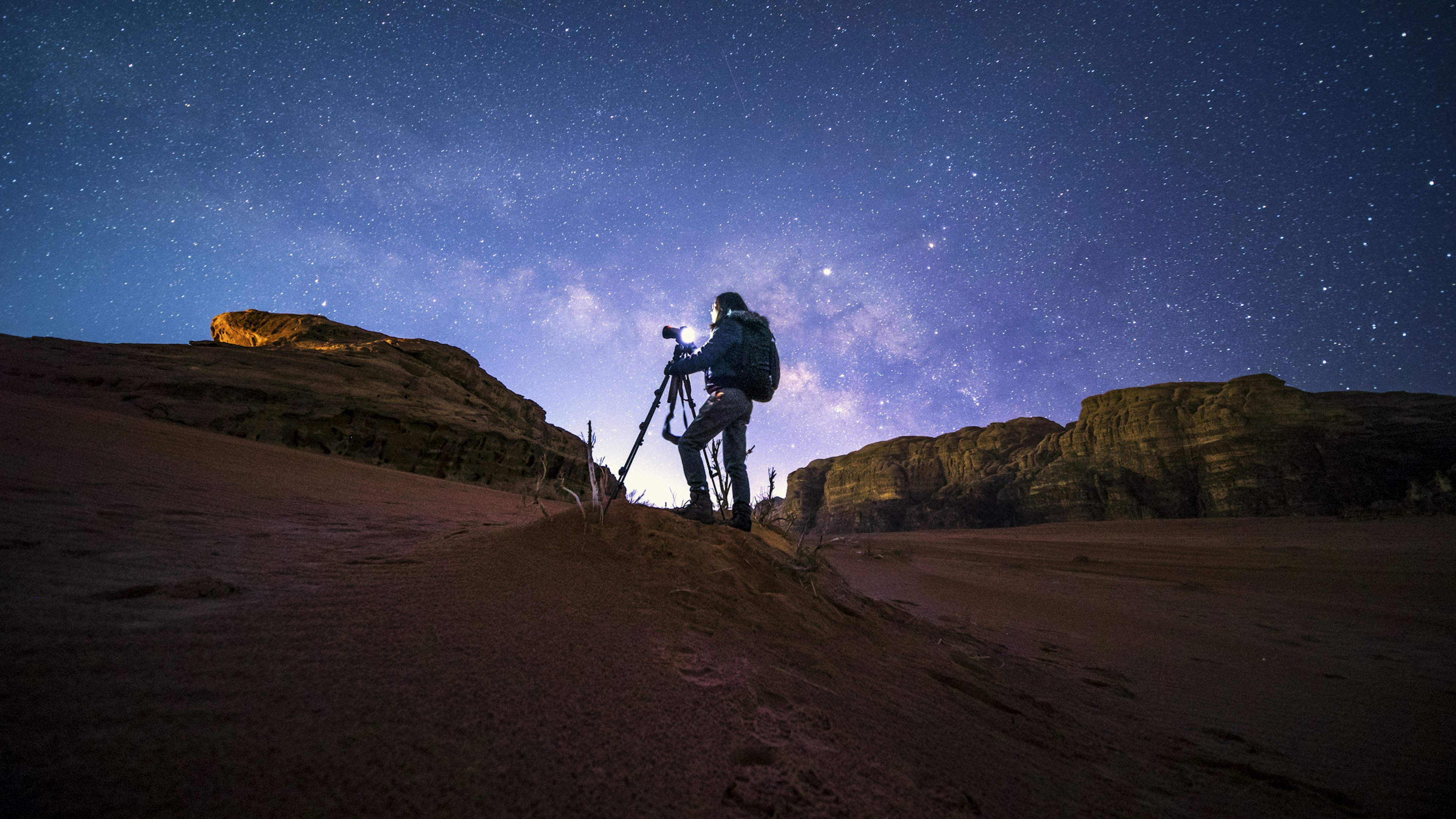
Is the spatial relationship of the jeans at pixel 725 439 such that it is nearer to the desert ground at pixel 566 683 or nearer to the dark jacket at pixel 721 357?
the dark jacket at pixel 721 357

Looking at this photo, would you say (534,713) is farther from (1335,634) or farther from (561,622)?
(1335,634)

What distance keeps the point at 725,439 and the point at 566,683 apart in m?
Result: 3.37

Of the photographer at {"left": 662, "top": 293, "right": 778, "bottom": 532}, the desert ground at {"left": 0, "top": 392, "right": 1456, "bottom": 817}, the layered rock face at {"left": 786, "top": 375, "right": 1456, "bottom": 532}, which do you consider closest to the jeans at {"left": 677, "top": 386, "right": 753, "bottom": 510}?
the photographer at {"left": 662, "top": 293, "right": 778, "bottom": 532}

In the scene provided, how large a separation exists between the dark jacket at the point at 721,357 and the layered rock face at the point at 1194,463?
28.7 feet

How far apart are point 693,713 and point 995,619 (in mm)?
4288

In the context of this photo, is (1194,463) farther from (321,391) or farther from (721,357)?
Result: (321,391)

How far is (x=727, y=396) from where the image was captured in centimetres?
424

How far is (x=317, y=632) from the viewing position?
1154 mm

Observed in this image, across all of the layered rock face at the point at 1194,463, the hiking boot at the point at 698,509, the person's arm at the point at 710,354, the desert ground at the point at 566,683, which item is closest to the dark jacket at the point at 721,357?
the person's arm at the point at 710,354

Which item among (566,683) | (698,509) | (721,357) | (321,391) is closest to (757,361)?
(721,357)

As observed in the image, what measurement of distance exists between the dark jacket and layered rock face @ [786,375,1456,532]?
8743mm

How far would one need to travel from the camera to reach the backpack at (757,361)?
4.48 metres

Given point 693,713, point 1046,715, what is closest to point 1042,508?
point 1046,715

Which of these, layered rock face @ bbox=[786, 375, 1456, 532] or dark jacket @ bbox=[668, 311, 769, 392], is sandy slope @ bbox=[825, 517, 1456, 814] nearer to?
dark jacket @ bbox=[668, 311, 769, 392]
